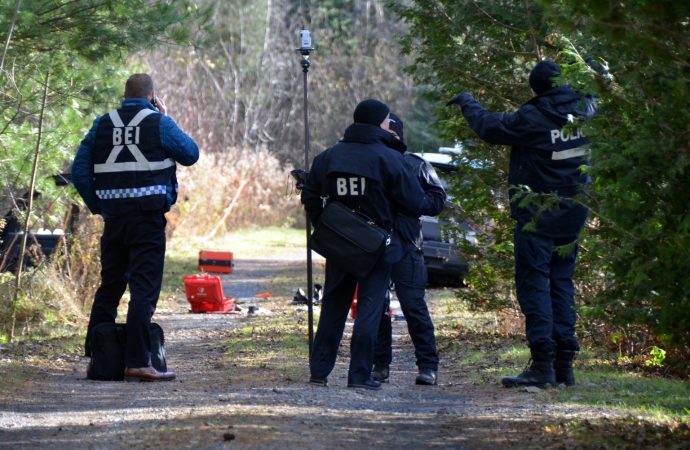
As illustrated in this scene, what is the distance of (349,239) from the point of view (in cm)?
832

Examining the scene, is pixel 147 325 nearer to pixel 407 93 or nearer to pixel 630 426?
pixel 630 426

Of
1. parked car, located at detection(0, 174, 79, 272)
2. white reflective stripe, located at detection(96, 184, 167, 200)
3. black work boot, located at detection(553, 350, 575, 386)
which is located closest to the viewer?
black work boot, located at detection(553, 350, 575, 386)

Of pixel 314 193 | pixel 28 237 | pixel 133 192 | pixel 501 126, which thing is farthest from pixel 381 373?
pixel 28 237

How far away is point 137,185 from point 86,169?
1.40 ft

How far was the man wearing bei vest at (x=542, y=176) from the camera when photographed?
842 centimetres

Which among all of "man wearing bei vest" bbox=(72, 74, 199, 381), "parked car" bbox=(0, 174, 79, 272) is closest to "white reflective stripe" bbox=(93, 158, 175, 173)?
"man wearing bei vest" bbox=(72, 74, 199, 381)

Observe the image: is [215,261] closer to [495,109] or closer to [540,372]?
[495,109]

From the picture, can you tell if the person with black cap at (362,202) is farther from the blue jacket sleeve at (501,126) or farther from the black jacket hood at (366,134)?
the blue jacket sleeve at (501,126)

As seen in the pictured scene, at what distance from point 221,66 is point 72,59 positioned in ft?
112

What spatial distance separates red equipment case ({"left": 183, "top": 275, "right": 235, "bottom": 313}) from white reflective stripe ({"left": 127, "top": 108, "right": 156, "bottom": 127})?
6.14 meters

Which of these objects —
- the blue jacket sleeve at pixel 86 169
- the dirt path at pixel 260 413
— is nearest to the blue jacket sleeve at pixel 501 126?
the dirt path at pixel 260 413

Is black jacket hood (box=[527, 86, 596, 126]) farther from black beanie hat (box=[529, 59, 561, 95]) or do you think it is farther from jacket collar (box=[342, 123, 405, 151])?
jacket collar (box=[342, 123, 405, 151])

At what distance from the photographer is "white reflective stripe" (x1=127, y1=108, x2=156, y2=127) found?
8.85 m

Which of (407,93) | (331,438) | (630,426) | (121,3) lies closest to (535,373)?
(630,426)
